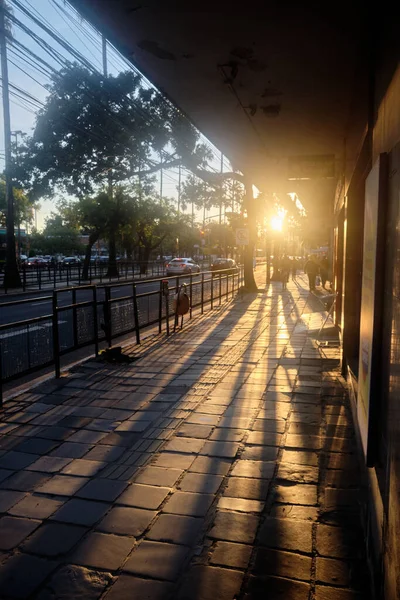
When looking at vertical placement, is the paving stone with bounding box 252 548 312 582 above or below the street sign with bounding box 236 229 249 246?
below

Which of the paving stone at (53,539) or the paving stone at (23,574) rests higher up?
the paving stone at (53,539)

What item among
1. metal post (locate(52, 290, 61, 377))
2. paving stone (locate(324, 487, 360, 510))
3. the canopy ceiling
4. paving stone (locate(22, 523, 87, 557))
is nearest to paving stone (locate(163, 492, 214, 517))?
paving stone (locate(22, 523, 87, 557))

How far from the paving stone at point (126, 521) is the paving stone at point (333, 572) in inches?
43.6

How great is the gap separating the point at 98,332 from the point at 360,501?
615cm

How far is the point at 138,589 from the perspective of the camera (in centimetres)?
256

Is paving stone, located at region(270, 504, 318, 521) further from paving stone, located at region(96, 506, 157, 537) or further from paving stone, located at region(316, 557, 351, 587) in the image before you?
paving stone, located at region(96, 506, 157, 537)

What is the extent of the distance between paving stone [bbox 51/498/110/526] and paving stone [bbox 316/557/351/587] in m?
1.46

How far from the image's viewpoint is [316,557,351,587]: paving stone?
262 centimetres

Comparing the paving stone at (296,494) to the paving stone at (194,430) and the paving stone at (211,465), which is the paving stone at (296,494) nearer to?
the paving stone at (211,465)

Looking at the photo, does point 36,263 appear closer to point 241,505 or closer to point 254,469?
point 254,469

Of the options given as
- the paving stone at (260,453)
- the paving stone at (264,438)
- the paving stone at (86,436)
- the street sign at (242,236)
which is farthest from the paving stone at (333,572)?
the street sign at (242,236)

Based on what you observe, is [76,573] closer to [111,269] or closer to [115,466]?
[115,466]

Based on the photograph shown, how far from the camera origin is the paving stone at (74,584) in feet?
8.27

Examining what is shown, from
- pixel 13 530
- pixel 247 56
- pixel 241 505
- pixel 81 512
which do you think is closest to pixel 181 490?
pixel 241 505
